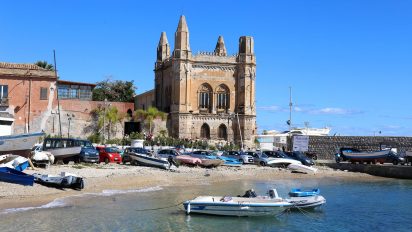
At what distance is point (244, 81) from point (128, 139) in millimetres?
18604

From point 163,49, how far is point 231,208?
59.1m

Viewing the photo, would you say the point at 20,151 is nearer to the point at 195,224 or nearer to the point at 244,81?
the point at 195,224

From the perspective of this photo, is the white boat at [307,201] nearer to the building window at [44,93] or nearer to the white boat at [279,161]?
the white boat at [279,161]

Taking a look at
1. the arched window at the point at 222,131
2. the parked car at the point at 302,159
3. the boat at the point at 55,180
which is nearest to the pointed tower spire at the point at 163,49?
the arched window at the point at 222,131

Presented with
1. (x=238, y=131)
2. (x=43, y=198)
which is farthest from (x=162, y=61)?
(x=43, y=198)

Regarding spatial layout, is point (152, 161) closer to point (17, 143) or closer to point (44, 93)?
point (17, 143)

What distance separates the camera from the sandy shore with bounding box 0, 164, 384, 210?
23.7 m

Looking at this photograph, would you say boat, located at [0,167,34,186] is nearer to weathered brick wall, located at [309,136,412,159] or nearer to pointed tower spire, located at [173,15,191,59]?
weathered brick wall, located at [309,136,412,159]

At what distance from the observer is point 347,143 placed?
63.6 metres

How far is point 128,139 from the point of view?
195 ft

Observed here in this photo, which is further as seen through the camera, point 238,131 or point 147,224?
point 238,131

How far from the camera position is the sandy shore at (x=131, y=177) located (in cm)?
2367

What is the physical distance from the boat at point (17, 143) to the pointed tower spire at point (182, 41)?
38179mm

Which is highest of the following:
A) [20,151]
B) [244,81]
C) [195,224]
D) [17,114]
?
[244,81]
